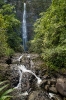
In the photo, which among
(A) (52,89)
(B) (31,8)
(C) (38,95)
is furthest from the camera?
(B) (31,8)

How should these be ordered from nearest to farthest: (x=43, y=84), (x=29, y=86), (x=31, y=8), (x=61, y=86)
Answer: (x=61, y=86), (x=43, y=84), (x=29, y=86), (x=31, y=8)

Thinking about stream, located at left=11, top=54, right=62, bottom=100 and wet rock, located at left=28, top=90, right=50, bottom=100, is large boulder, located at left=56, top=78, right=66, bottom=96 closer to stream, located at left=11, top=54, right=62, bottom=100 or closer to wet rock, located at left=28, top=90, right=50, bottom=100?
stream, located at left=11, top=54, right=62, bottom=100

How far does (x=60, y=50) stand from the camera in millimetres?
11977

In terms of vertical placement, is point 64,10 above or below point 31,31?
above

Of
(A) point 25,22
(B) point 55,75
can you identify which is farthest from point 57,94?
(A) point 25,22

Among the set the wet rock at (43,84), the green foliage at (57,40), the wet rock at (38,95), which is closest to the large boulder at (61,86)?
the wet rock at (38,95)

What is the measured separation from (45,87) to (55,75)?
4.64ft

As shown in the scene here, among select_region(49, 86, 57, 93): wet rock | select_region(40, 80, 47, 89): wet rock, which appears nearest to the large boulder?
select_region(49, 86, 57, 93): wet rock

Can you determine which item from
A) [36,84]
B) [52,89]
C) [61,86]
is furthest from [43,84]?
[61,86]

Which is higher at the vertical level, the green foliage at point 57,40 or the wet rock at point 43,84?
the green foliage at point 57,40

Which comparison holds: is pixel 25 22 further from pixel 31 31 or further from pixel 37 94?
pixel 37 94

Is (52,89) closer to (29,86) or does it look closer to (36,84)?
(36,84)

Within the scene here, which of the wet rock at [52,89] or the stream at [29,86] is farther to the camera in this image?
the wet rock at [52,89]

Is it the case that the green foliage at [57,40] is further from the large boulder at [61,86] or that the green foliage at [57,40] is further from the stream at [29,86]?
the large boulder at [61,86]
